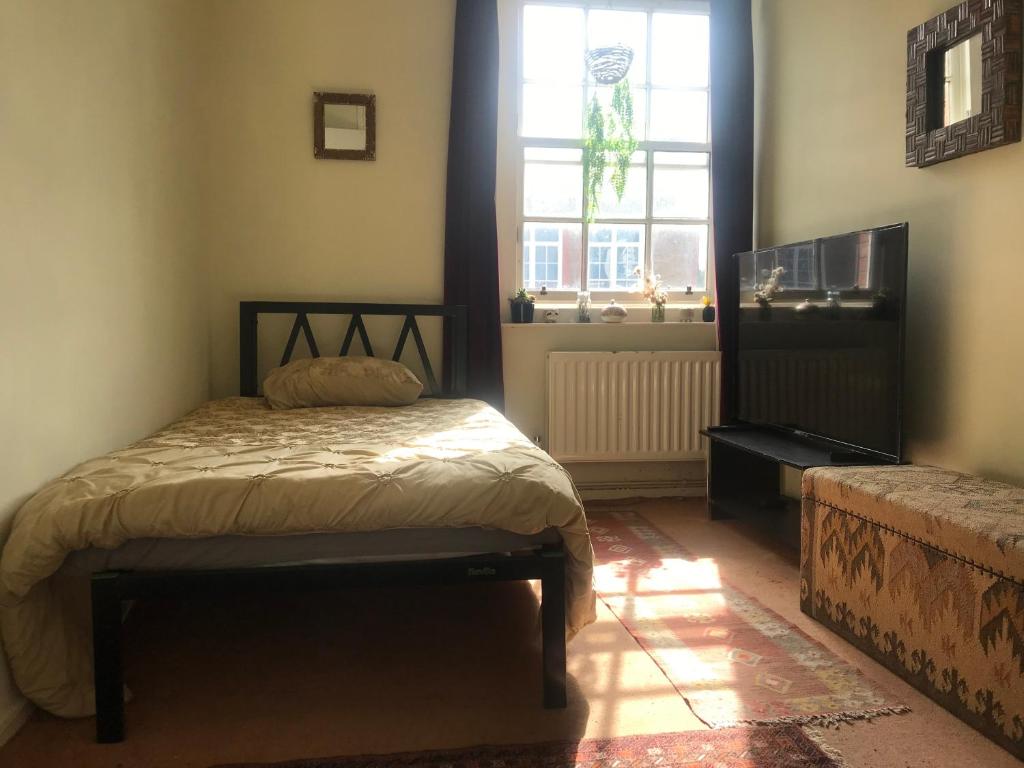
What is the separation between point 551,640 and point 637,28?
3464 mm

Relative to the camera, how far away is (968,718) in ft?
6.17

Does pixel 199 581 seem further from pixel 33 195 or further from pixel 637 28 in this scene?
pixel 637 28

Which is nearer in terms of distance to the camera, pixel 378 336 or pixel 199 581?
pixel 199 581

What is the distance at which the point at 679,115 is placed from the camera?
4.36 meters

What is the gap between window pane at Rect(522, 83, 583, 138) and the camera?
4238mm

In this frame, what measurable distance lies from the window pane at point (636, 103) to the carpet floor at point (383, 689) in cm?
259

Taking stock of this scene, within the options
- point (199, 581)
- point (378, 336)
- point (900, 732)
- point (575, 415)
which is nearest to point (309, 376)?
point (378, 336)

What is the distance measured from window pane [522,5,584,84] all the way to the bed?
2.73 m

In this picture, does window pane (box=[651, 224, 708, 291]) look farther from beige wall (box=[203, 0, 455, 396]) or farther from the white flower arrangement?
beige wall (box=[203, 0, 455, 396])

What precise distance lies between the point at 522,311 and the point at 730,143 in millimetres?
1369

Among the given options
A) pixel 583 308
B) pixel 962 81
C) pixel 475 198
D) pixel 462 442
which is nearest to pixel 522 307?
pixel 583 308

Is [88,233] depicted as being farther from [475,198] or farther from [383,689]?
[475,198]

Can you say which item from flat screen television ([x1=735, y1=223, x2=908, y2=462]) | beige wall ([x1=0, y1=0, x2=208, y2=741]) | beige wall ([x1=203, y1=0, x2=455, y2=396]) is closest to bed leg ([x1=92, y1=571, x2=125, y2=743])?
beige wall ([x1=0, y1=0, x2=208, y2=741])

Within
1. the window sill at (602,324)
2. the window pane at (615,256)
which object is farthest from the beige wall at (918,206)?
the window pane at (615,256)
